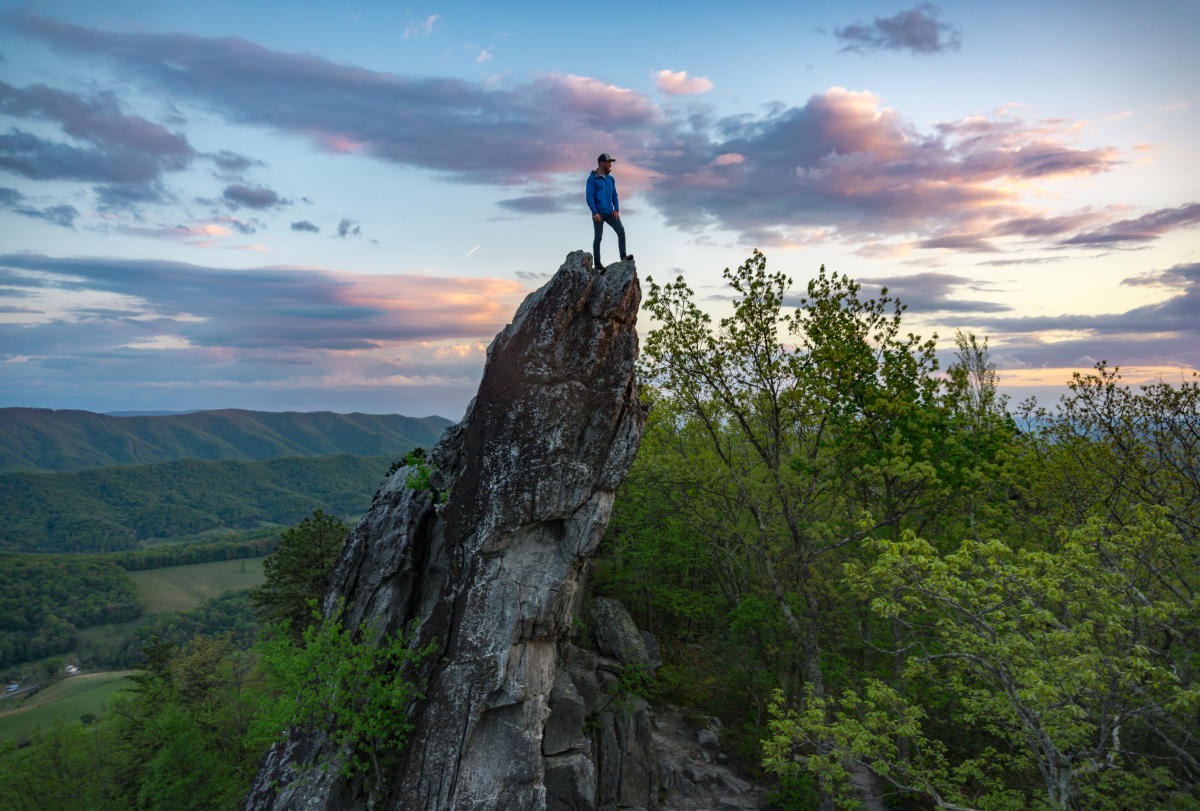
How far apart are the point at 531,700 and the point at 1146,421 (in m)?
24.6

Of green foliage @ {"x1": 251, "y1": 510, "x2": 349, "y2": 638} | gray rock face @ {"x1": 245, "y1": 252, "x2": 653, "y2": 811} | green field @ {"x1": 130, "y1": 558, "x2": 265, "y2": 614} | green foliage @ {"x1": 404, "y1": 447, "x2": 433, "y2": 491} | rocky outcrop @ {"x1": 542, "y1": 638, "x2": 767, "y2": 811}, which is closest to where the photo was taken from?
gray rock face @ {"x1": 245, "y1": 252, "x2": 653, "y2": 811}

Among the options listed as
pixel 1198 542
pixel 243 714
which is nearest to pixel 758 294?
pixel 1198 542

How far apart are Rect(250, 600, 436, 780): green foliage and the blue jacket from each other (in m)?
17.2

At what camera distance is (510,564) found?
21.9 metres

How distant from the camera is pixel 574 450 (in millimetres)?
22453

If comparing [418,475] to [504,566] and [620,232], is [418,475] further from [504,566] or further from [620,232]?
[620,232]

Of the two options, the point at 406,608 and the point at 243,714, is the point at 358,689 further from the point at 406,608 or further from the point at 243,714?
the point at 243,714

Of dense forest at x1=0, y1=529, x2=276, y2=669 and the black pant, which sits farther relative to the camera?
dense forest at x1=0, y1=529, x2=276, y2=669

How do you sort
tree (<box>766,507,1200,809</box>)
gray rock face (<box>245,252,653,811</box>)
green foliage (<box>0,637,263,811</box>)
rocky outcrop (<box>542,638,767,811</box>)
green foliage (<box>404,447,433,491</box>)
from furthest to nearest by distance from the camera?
green foliage (<box>0,637,263,811</box>), green foliage (<box>404,447,433,491</box>), rocky outcrop (<box>542,638,767,811</box>), gray rock face (<box>245,252,653,811</box>), tree (<box>766,507,1200,809</box>)

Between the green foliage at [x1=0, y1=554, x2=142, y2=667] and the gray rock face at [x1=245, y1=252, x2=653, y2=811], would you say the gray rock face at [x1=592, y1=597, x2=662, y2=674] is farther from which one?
the green foliage at [x1=0, y1=554, x2=142, y2=667]

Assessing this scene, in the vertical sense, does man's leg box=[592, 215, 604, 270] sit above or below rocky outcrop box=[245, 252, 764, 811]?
above

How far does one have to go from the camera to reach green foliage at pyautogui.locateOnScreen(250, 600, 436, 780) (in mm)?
20141

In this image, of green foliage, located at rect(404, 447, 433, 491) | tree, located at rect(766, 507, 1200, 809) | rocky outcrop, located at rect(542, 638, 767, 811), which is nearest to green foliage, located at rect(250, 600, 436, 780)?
green foliage, located at rect(404, 447, 433, 491)

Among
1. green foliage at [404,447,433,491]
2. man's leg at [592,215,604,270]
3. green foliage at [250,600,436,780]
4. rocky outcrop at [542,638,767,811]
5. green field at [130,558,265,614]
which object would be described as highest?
man's leg at [592,215,604,270]
